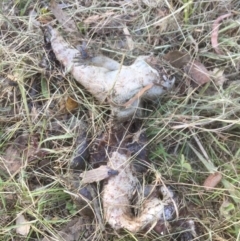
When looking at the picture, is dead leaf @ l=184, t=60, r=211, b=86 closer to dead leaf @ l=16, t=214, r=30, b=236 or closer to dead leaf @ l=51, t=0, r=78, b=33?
dead leaf @ l=51, t=0, r=78, b=33

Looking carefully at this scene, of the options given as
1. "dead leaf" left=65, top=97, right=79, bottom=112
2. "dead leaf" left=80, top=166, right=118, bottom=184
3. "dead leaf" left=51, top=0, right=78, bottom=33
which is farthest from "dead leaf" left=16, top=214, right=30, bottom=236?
"dead leaf" left=51, top=0, right=78, bottom=33

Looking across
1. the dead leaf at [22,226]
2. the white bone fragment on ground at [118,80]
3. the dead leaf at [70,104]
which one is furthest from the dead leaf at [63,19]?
the dead leaf at [22,226]

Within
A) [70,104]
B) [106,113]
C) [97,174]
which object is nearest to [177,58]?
[106,113]

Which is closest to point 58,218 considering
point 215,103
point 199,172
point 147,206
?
point 147,206

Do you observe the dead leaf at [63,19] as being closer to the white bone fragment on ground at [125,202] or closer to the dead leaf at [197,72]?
the dead leaf at [197,72]

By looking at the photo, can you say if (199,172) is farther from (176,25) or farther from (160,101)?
(176,25)
